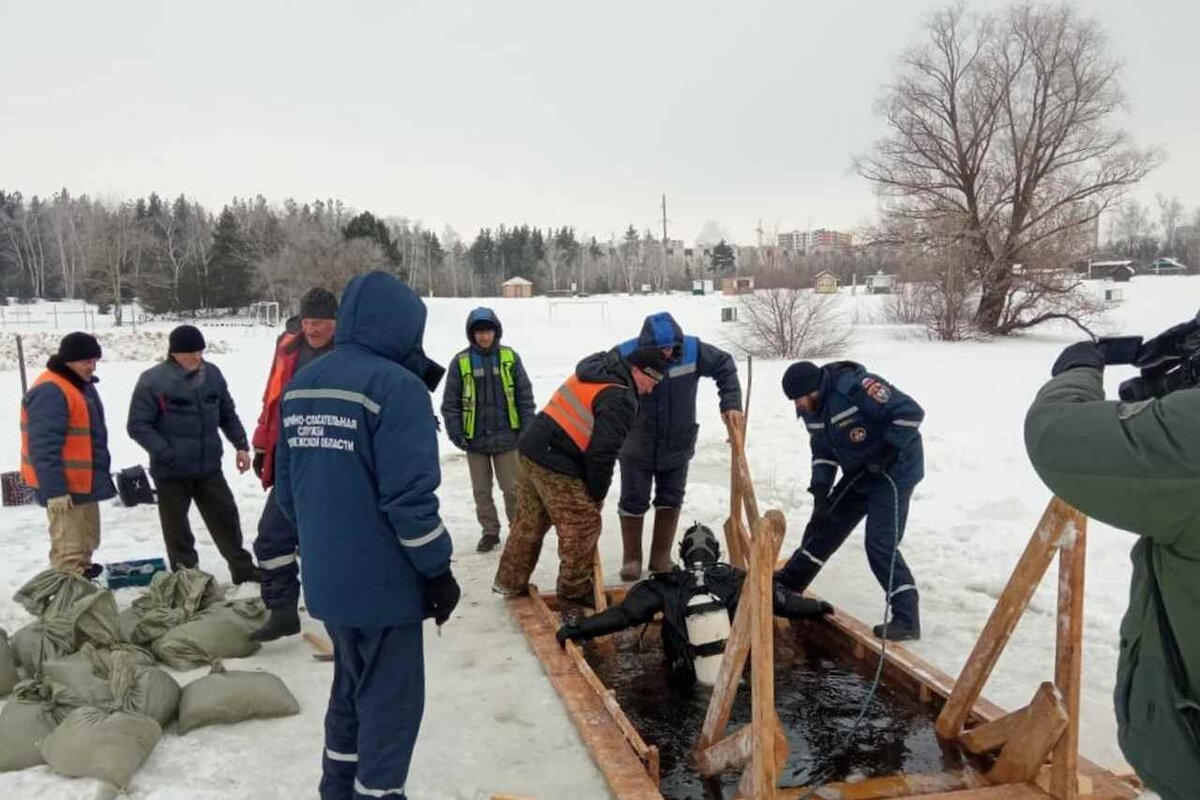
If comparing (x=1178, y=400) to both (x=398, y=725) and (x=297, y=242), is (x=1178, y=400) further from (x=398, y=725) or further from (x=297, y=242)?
(x=297, y=242)

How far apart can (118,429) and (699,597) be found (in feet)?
35.7

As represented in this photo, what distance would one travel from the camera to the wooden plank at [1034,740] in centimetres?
315

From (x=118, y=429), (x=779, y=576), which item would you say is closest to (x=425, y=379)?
(x=779, y=576)

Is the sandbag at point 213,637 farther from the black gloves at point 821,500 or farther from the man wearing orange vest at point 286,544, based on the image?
the black gloves at point 821,500

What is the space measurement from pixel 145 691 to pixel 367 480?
1.73 m

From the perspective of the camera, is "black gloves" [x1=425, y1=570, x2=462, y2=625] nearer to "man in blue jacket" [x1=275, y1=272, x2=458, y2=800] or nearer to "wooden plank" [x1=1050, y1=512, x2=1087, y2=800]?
"man in blue jacket" [x1=275, y1=272, x2=458, y2=800]

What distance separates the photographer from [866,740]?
3.90 metres

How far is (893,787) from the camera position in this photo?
3309 millimetres

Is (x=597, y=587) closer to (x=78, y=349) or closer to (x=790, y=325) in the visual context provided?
(x=78, y=349)

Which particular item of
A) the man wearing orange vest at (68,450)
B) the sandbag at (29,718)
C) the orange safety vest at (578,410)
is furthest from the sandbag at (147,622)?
the orange safety vest at (578,410)

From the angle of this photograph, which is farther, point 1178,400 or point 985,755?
point 985,755

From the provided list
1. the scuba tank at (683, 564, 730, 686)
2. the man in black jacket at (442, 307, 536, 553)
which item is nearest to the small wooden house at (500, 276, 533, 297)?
the man in black jacket at (442, 307, 536, 553)

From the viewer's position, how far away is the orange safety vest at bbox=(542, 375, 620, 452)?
4.96 metres

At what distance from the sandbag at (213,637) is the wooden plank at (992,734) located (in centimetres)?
348
